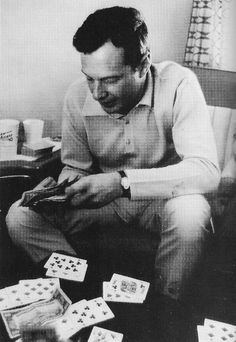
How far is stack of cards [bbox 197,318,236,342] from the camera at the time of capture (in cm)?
117

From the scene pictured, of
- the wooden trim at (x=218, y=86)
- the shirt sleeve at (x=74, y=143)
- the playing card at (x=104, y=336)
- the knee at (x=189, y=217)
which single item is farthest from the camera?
the wooden trim at (x=218, y=86)

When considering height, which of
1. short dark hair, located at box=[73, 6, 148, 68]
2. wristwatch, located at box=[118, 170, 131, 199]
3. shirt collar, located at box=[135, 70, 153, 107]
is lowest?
wristwatch, located at box=[118, 170, 131, 199]

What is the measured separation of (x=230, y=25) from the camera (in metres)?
2.11

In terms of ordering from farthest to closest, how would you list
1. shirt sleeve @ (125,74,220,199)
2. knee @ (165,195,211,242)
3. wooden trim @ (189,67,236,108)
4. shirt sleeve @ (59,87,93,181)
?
wooden trim @ (189,67,236,108), shirt sleeve @ (59,87,93,181), shirt sleeve @ (125,74,220,199), knee @ (165,195,211,242)

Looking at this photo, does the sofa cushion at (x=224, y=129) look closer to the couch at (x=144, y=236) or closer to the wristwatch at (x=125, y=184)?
the couch at (x=144, y=236)

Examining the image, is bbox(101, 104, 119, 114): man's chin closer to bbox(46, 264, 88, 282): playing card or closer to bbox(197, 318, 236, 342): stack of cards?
bbox(46, 264, 88, 282): playing card

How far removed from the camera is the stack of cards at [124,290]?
1.30 metres

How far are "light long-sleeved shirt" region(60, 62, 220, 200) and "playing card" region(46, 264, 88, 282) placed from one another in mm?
417

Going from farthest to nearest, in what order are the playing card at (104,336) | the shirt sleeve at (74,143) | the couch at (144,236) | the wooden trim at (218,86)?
the wooden trim at (218,86)
the shirt sleeve at (74,143)
the couch at (144,236)
the playing card at (104,336)

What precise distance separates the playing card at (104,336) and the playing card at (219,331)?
0.92 ft

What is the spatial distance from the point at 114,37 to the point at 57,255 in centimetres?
91

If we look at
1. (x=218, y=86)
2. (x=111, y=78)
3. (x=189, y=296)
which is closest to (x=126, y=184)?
(x=111, y=78)

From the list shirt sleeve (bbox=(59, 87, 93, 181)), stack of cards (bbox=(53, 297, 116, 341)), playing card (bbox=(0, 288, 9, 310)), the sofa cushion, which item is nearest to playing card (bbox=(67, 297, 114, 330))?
stack of cards (bbox=(53, 297, 116, 341))

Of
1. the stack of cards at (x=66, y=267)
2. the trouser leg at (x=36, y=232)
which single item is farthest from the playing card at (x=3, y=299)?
the trouser leg at (x=36, y=232)
